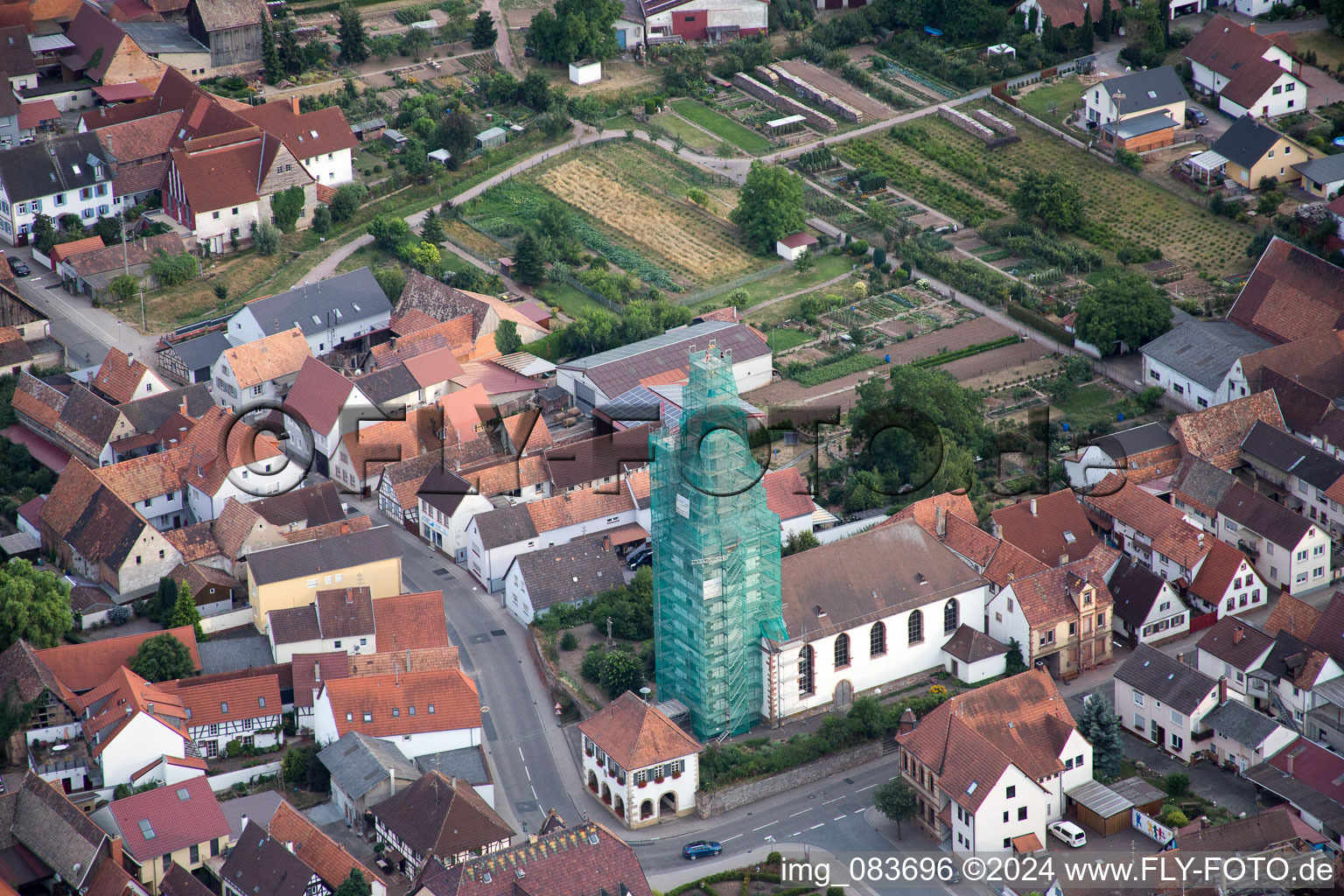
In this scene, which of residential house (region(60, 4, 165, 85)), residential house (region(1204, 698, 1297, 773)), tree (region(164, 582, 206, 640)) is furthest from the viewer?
residential house (region(60, 4, 165, 85))

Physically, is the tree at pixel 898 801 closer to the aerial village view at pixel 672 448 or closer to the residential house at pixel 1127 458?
the aerial village view at pixel 672 448

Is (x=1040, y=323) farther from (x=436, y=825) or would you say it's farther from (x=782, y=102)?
(x=436, y=825)

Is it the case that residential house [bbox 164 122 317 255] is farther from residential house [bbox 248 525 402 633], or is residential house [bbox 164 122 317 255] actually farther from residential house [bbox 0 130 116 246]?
residential house [bbox 248 525 402 633]

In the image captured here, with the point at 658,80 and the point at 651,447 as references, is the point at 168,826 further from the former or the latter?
the point at 658,80

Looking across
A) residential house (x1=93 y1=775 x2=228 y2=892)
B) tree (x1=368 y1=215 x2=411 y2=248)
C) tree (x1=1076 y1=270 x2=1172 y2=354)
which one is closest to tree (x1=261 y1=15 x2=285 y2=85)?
tree (x1=368 y1=215 x2=411 y2=248)

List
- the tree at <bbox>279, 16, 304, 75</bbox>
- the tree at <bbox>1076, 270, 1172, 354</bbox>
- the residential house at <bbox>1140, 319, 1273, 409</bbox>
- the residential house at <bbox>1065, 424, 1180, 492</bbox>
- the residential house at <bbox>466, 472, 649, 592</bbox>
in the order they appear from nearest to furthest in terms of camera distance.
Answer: the residential house at <bbox>466, 472, 649, 592</bbox> < the residential house at <bbox>1065, 424, 1180, 492</bbox> < the residential house at <bbox>1140, 319, 1273, 409</bbox> < the tree at <bbox>1076, 270, 1172, 354</bbox> < the tree at <bbox>279, 16, 304, 75</bbox>
